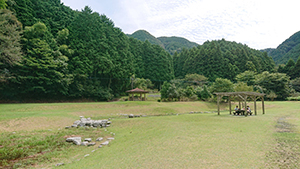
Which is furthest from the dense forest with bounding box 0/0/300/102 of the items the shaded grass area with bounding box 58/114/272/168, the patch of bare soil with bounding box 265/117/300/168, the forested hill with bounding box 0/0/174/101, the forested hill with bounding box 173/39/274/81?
the patch of bare soil with bounding box 265/117/300/168

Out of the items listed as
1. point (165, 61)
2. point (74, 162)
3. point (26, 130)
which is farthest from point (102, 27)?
point (74, 162)

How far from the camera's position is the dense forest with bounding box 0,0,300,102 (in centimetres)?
2380

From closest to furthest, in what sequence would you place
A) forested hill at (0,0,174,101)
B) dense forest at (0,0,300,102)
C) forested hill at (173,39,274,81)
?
1. forested hill at (0,0,174,101)
2. dense forest at (0,0,300,102)
3. forested hill at (173,39,274,81)

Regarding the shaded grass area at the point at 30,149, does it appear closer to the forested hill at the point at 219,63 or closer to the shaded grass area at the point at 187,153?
the shaded grass area at the point at 187,153

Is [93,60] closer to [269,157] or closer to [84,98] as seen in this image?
[84,98]

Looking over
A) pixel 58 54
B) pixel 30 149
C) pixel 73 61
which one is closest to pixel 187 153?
pixel 30 149

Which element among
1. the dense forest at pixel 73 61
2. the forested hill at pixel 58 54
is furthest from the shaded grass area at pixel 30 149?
the forested hill at pixel 58 54

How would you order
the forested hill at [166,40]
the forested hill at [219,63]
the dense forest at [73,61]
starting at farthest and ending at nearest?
the forested hill at [166,40] → the forested hill at [219,63] → the dense forest at [73,61]

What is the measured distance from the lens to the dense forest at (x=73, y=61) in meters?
23.8

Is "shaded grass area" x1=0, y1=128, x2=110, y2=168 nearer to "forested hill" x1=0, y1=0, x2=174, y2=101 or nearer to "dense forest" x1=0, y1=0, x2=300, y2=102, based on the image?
"dense forest" x1=0, y1=0, x2=300, y2=102

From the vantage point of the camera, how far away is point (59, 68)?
28.3 m

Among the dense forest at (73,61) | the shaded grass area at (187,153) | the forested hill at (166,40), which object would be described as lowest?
the shaded grass area at (187,153)

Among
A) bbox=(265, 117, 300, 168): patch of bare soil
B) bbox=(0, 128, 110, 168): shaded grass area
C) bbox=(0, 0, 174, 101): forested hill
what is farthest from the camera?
bbox=(0, 0, 174, 101): forested hill

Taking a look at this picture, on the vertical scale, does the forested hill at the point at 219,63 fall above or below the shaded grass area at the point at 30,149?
above
